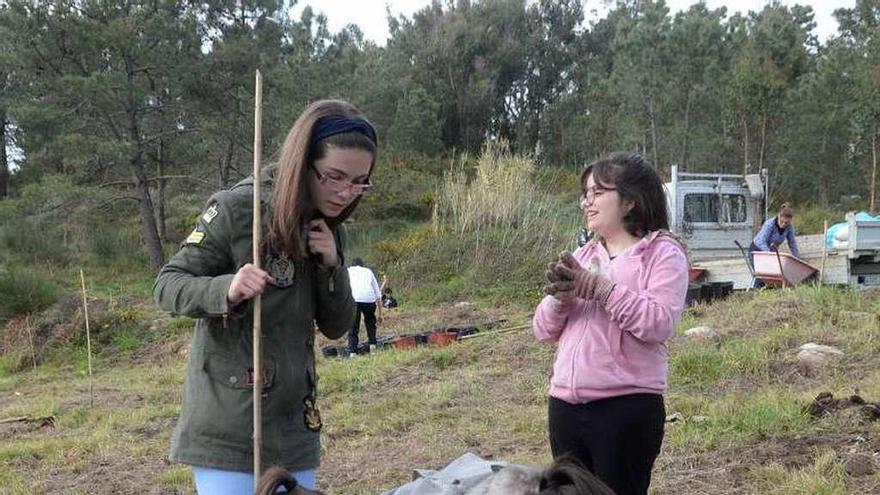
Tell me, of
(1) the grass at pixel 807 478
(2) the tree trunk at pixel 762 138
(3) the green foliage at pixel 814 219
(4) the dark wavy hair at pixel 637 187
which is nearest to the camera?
(4) the dark wavy hair at pixel 637 187

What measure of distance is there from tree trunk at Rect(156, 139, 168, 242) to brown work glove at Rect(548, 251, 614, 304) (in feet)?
49.7

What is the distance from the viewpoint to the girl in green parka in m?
1.47

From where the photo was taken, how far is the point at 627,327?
1842 mm

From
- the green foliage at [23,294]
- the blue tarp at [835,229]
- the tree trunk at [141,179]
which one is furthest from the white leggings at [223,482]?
the tree trunk at [141,179]

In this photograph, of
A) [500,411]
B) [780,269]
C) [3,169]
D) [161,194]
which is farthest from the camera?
[3,169]

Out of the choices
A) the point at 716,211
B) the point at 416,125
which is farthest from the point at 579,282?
the point at 416,125

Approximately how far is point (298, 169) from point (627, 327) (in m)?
0.87

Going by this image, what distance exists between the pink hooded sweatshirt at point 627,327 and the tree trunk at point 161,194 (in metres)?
15.1

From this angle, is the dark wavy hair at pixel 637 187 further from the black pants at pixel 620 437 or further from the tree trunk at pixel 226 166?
the tree trunk at pixel 226 166

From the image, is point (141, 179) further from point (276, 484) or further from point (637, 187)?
point (276, 484)

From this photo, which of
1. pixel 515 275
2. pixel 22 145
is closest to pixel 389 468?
Result: pixel 515 275

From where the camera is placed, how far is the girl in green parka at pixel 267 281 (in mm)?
1468

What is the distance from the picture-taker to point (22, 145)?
673 inches

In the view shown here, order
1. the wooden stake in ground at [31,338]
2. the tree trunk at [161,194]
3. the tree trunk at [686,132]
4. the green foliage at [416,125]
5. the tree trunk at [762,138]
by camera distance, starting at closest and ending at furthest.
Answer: the wooden stake in ground at [31,338] < the tree trunk at [161,194] < the tree trunk at [762,138] < the tree trunk at [686,132] < the green foliage at [416,125]
